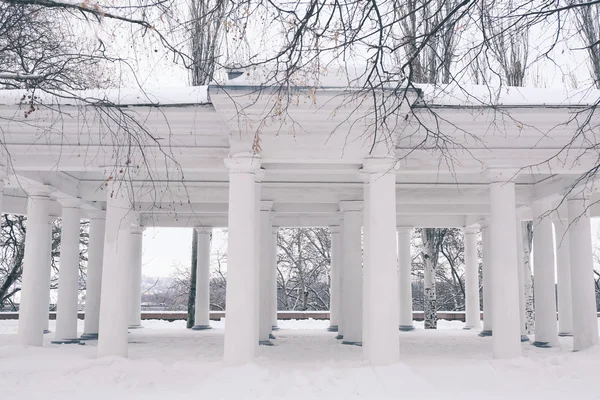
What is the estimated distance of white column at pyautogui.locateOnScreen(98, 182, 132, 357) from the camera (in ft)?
46.0

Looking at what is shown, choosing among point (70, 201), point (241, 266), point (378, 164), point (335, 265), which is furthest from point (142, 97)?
point (335, 265)

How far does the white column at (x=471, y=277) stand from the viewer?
2692 cm

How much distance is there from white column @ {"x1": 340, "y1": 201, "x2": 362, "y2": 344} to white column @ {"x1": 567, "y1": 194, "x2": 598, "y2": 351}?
6.30m

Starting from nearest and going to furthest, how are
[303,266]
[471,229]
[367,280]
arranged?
1. [367,280]
2. [471,229]
3. [303,266]

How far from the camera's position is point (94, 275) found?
20609mm

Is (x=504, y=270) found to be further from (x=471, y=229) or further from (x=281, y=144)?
(x=471, y=229)

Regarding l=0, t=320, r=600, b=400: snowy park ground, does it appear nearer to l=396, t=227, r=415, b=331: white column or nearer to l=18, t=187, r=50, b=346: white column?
l=18, t=187, r=50, b=346: white column

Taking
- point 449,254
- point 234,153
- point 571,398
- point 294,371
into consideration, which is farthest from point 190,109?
point 449,254

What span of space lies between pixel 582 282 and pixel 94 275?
52.1ft

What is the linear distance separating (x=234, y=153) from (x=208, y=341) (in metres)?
9.78

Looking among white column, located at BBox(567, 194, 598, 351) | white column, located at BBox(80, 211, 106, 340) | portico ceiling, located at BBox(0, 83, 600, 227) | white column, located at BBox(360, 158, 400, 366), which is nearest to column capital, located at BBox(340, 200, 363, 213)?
portico ceiling, located at BBox(0, 83, 600, 227)

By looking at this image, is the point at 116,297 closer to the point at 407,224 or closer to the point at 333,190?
the point at 333,190

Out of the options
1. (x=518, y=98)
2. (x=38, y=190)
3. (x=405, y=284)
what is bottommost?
(x=405, y=284)

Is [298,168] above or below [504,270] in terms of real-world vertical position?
above
